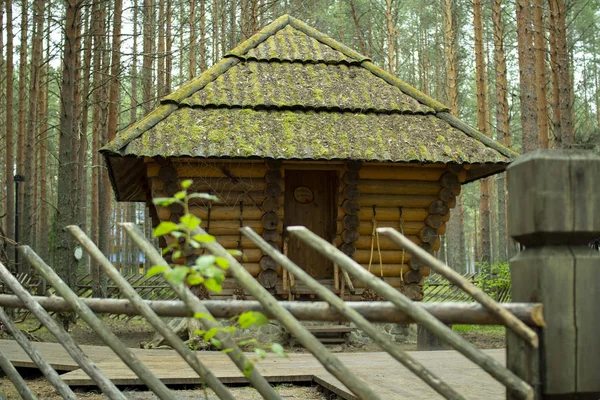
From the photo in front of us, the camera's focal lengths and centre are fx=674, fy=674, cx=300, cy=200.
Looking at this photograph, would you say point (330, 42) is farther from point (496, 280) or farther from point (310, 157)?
point (496, 280)

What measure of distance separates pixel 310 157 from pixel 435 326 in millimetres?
6794

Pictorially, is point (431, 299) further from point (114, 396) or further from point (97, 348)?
point (114, 396)

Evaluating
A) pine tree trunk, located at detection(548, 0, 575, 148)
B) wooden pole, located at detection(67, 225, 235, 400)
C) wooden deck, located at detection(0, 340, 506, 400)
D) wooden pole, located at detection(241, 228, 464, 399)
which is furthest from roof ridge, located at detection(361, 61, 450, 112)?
wooden pole, located at detection(241, 228, 464, 399)

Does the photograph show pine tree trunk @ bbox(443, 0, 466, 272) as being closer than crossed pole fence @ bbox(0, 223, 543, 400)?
No

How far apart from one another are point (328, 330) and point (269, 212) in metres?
1.93

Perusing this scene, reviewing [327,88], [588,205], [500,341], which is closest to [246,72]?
[327,88]

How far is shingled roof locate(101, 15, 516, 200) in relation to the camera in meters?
9.22

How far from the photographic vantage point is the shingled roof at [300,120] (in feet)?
30.2

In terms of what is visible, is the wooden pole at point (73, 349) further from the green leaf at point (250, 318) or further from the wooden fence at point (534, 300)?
the green leaf at point (250, 318)

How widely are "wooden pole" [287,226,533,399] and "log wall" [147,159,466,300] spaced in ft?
23.5

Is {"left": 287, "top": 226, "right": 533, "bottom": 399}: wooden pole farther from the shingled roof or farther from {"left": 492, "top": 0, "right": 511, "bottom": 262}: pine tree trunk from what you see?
{"left": 492, "top": 0, "right": 511, "bottom": 262}: pine tree trunk

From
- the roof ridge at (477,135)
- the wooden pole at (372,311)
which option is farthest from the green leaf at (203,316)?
the roof ridge at (477,135)

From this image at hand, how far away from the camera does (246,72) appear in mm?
11008

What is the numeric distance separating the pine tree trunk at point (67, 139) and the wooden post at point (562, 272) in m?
10.6
